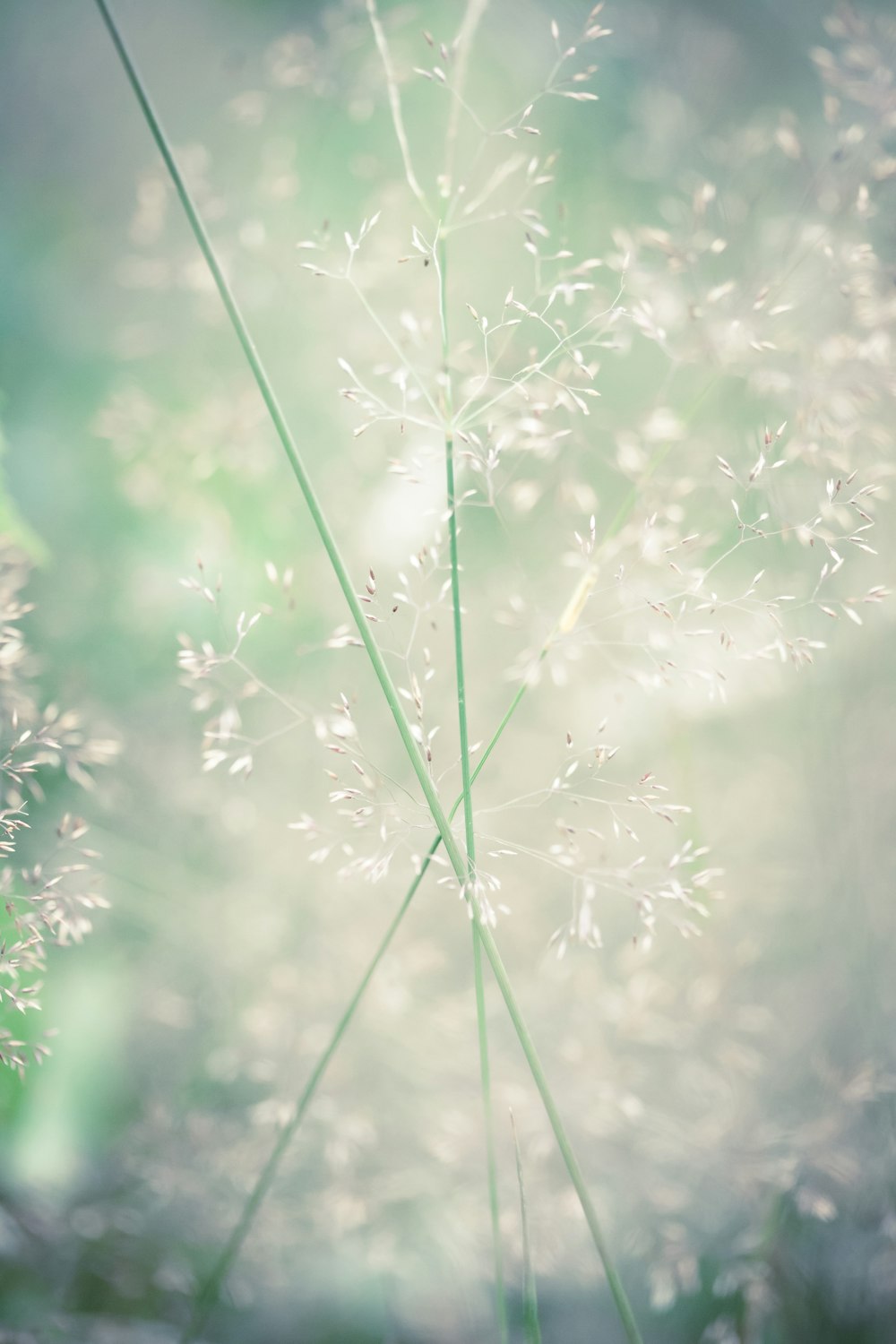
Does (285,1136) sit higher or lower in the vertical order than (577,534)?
lower

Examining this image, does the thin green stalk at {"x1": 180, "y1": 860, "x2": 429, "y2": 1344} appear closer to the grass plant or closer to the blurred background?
the grass plant

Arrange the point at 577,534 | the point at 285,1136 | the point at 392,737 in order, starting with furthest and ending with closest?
the point at 392,737 → the point at 285,1136 → the point at 577,534

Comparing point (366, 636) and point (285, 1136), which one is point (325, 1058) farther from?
point (366, 636)

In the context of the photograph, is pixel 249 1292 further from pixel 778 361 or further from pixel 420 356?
pixel 778 361

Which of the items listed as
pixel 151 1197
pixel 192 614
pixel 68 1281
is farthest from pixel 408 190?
pixel 68 1281

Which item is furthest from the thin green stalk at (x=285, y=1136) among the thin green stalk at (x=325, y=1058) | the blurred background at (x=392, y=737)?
the blurred background at (x=392, y=737)

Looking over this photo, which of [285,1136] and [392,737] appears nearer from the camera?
[285,1136]

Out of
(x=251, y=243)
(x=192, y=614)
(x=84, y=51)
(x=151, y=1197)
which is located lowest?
(x=151, y=1197)

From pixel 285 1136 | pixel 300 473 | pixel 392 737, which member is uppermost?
pixel 300 473

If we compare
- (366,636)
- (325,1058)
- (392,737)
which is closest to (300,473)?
(366,636)
